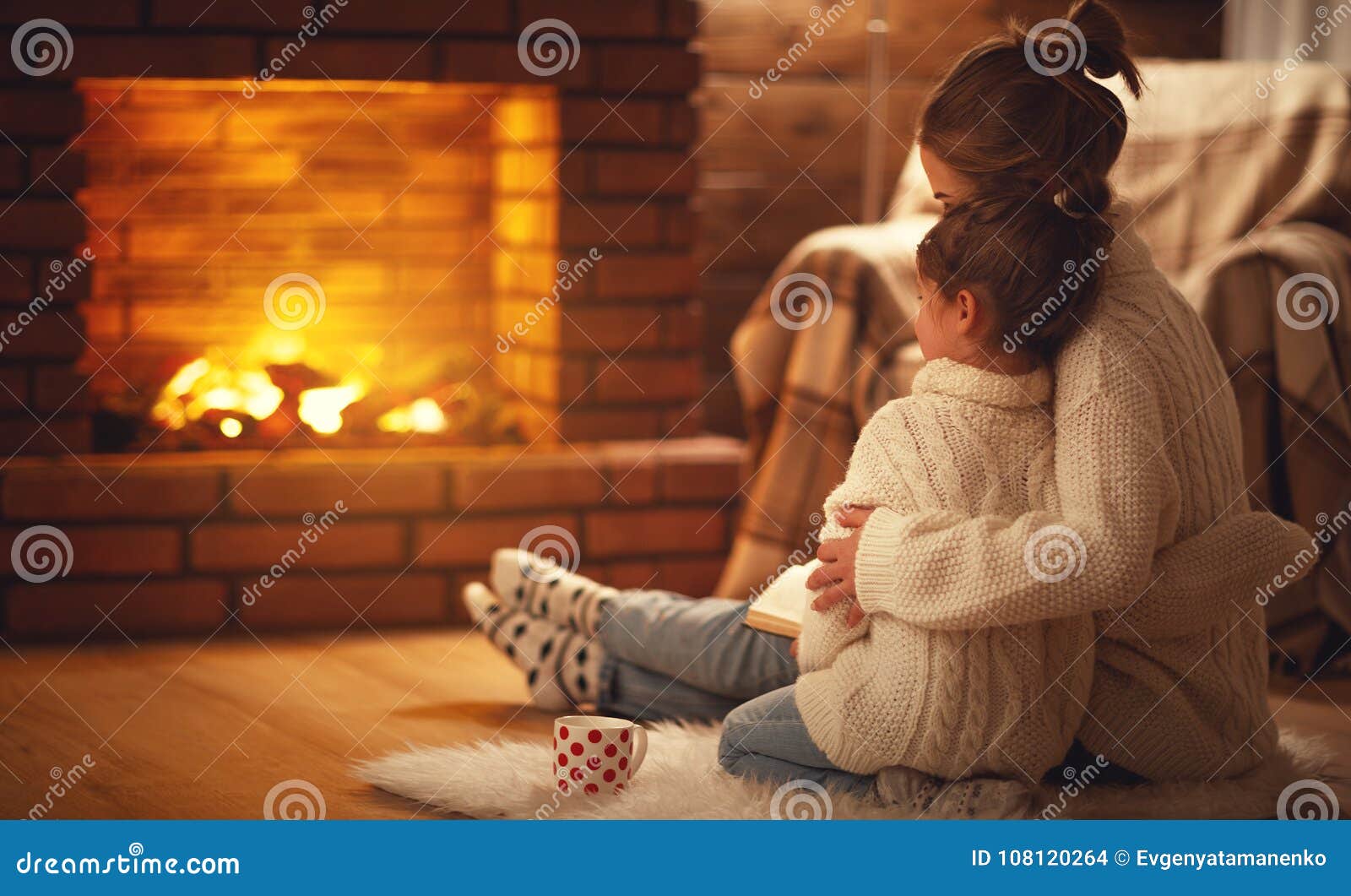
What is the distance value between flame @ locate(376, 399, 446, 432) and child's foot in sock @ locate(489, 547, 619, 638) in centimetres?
60

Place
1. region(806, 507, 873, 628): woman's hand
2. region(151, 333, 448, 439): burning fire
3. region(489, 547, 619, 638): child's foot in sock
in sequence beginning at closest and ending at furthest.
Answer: region(806, 507, 873, 628): woman's hand, region(489, 547, 619, 638): child's foot in sock, region(151, 333, 448, 439): burning fire

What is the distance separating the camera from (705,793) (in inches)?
54.9

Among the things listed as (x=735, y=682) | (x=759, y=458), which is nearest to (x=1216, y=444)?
(x=735, y=682)

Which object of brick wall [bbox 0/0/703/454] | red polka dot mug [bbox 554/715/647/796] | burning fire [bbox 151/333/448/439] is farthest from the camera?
burning fire [bbox 151/333/448/439]

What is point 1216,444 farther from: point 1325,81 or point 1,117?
point 1,117

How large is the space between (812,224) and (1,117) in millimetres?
1561

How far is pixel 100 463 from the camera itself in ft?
7.43

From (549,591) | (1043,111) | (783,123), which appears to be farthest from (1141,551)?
(783,123)

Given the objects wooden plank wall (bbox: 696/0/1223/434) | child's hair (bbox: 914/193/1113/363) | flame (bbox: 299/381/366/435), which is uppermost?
wooden plank wall (bbox: 696/0/1223/434)

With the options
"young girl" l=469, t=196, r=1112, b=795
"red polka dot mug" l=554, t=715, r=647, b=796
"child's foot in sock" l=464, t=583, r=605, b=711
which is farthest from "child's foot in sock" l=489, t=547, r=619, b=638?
"young girl" l=469, t=196, r=1112, b=795

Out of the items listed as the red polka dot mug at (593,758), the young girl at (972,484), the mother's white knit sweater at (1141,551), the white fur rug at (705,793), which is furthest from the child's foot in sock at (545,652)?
the mother's white knit sweater at (1141,551)

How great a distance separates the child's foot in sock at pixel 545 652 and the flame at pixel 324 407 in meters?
0.60

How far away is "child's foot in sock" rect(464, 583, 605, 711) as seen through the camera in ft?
5.86

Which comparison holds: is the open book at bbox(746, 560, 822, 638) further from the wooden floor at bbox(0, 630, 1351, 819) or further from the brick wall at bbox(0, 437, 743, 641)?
the brick wall at bbox(0, 437, 743, 641)
